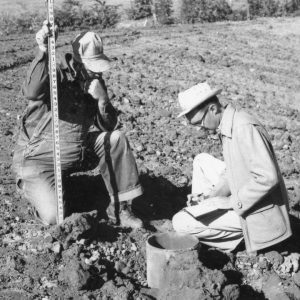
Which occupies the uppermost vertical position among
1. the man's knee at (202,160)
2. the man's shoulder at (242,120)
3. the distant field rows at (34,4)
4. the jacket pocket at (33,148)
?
the man's shoulder at (242,120)

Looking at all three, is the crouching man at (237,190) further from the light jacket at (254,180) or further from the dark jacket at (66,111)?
A: the dark jacket at (66,111)

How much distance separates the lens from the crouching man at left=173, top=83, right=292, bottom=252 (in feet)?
12.5

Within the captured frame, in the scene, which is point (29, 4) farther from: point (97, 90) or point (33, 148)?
point (97, 90)

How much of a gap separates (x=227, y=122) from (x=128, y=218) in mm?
1320

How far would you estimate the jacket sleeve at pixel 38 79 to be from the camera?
4320mm

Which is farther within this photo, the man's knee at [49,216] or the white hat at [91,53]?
the man's knee at [49,216]

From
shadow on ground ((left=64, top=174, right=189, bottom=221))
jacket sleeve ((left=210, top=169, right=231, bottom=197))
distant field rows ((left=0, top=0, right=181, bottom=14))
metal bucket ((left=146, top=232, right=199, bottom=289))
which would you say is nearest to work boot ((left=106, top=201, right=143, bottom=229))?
shadow on ground ((left=64, top=174, right=189, bottom=221))

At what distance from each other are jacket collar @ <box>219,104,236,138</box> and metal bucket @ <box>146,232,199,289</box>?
2.53 ft

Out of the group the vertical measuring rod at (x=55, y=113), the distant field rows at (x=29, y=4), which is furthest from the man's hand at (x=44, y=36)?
the distant field rows at (x=29, y=4)

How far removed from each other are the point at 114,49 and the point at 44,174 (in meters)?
8.36

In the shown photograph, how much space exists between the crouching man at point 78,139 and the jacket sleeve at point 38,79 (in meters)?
0.09

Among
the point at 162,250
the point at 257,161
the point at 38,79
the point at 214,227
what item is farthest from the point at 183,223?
the point at 38,79

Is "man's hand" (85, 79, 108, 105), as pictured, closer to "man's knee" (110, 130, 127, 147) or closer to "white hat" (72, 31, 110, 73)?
"white hat" (72, 31, 110, 73)

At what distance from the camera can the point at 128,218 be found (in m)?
4.78
